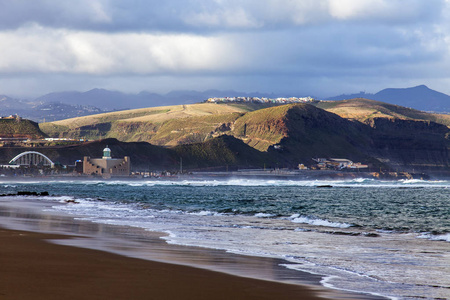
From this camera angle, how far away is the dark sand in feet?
43.1

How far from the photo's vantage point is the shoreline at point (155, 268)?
1392cm

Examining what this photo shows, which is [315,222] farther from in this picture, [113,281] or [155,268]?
[113,281]

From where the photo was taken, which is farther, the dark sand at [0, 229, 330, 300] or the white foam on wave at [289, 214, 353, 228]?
the white foam on wave at [289, 214, 353, 228]

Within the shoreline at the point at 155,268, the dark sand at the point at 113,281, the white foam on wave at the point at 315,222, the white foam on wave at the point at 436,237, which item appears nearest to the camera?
the dark sand at the point at 113,281

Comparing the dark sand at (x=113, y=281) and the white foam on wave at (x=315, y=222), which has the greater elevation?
the dark sand at (x=113, y=281)

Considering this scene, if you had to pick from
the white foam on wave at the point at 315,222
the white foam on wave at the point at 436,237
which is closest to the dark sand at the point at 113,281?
the white foam on wave at the point at 436,237

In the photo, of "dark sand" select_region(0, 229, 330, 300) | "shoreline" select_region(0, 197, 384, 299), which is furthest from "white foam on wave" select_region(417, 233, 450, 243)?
"dark sand" select_region(0, 229, 330, 300)

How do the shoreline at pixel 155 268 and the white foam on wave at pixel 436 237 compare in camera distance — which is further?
the white foam on wave at pixel 436 237

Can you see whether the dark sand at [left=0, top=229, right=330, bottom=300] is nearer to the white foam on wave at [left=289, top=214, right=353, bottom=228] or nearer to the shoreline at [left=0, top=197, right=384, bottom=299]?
the shoreline at [left=0, top=197, right=384, bottom=299]

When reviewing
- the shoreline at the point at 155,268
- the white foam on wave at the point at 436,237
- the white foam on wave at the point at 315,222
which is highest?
the shoreline at the point at 155,268

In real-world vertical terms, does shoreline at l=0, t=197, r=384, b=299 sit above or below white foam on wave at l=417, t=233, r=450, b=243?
above

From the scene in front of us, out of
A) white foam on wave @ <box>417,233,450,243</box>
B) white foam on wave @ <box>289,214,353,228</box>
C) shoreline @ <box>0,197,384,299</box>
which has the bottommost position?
white foam on wave @ <box>289,214,353,228</box>

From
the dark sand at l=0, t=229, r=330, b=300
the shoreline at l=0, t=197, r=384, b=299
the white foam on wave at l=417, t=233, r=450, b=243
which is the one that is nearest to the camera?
the dark sand at l=0, t=229, r=330, b=300

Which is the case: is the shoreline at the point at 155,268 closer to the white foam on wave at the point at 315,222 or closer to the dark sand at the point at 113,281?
the dark sand at the point at 113,281
